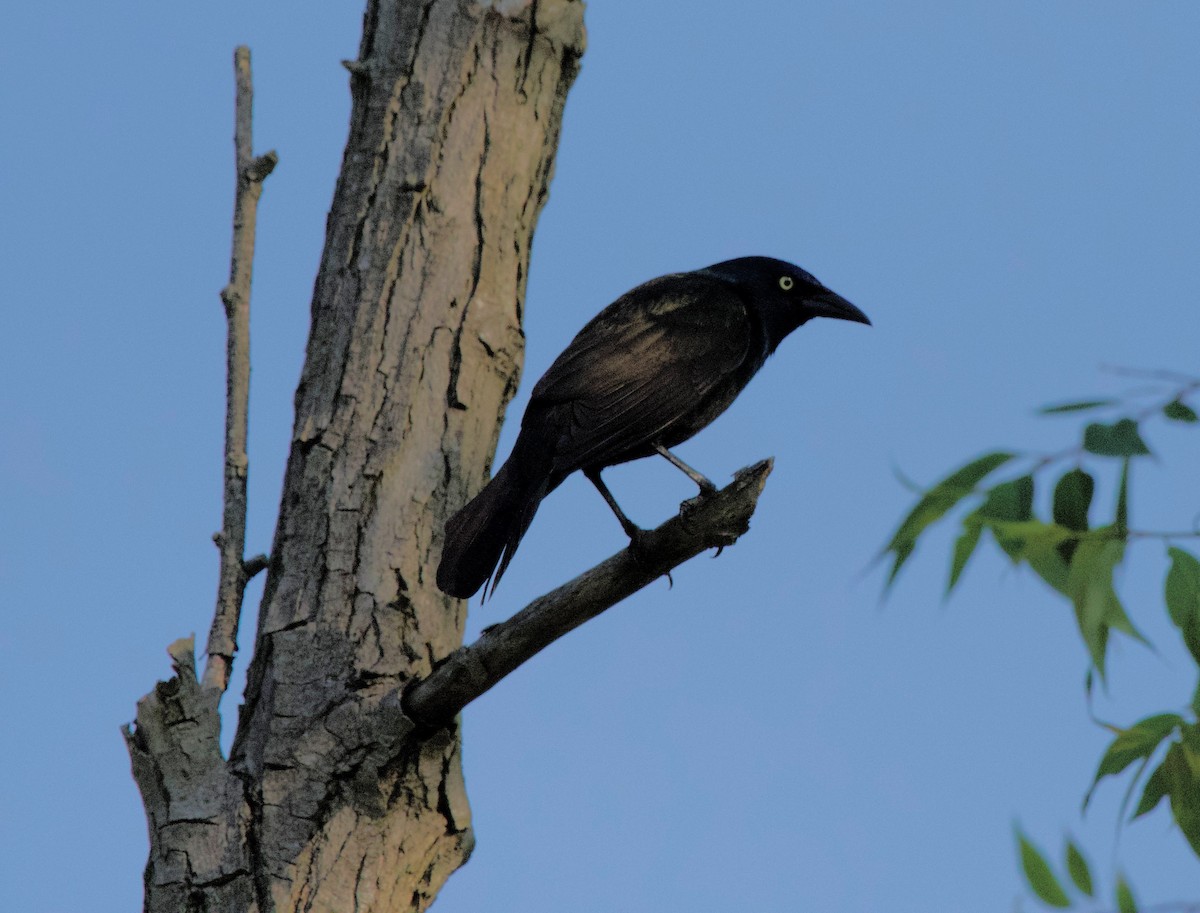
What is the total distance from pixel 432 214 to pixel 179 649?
5.72 ft

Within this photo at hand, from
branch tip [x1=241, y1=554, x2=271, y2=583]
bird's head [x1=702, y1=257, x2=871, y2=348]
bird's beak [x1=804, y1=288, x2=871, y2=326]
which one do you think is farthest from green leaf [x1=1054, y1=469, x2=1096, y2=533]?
bird's beak [x1=804, y1=288, x2=871, y2=326]

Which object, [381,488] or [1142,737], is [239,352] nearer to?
[381,488]

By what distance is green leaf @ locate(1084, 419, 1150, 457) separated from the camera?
7.27 ft

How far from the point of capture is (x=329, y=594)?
4.17m

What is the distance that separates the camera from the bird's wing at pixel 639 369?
4387 mm

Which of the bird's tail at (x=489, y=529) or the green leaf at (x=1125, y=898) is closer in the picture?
the green leaf at (x=1125, y=898)

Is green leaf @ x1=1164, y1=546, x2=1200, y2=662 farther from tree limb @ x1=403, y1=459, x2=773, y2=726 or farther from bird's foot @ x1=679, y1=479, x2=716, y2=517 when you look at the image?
bird's foot @ x1=679, y1=479, x2=716, y2=517

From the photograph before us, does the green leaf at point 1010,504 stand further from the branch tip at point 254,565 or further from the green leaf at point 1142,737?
the branch tip at point 254,565

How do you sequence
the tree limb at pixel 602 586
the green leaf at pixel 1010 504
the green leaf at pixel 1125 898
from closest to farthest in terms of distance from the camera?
the green leaf at pixel 1125 898 < the green leaf at pixel 1010 504 < the tree limb at pixel 602 586

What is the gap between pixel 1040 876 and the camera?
2.06m

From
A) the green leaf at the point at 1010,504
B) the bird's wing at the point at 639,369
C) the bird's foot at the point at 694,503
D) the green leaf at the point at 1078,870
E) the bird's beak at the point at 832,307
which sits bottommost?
the green leaf at the point at 1078,870

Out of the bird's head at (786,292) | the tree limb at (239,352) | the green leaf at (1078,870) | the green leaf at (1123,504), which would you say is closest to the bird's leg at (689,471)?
the bird's head at (786,292)

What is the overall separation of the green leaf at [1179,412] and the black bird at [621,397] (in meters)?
1.72

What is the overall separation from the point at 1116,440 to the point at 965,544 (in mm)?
301
